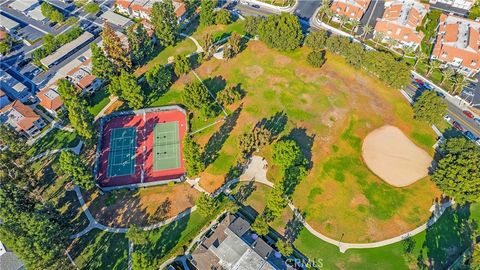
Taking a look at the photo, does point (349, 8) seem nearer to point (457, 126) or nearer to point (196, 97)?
point (457, 126)

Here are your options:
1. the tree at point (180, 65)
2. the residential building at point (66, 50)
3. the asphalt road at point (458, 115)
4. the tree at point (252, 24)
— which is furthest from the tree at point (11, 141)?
the asphalt road at point (458, 115)

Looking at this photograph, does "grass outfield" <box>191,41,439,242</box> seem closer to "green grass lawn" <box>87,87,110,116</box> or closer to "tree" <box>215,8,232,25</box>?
"tree" <box>215,8,232,25</box>

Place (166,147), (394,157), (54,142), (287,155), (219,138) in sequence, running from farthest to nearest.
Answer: (54,142)
(219,138)
(166,147)
(394,157)
(287,155)

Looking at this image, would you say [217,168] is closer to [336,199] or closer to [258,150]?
[258,150]

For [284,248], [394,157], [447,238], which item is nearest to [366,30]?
[394,157]

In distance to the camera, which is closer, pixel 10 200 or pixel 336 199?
pixel 10 200

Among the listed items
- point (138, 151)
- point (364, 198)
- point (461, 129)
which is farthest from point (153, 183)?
point (461, 129)

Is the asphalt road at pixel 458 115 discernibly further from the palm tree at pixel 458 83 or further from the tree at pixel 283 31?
the tree at pixel 283 31
